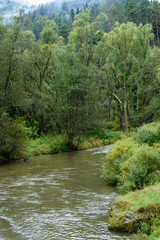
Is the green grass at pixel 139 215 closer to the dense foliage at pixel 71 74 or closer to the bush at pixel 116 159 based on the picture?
the bush at pixel 116 159

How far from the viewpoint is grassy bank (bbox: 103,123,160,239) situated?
651cm

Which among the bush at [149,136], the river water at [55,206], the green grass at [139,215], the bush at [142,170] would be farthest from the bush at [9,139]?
the green grass at [139,215]

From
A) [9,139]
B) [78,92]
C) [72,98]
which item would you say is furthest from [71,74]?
[9,139]

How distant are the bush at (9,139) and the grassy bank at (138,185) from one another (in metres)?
8.82

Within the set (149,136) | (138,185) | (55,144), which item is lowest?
(55,144)

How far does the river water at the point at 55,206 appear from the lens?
6795 millimetres

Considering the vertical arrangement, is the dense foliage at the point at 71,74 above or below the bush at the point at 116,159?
above

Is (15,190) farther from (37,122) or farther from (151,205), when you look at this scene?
(37,122)

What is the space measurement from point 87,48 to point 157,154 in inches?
1124

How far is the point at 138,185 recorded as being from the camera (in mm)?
9398

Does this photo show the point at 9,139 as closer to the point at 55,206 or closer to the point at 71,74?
the point at 71,74

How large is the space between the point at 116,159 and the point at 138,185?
345cm

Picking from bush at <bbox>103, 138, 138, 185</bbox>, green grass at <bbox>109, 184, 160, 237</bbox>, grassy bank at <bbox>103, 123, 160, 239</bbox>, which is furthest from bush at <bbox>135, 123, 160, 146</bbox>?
green grass at <bbox>109, 184, 160, 237</bbox>

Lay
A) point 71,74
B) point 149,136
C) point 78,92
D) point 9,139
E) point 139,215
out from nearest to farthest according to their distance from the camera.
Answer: point 139,215 < point 149,136 < point 9,139 < point 71,74 < point 78,92
